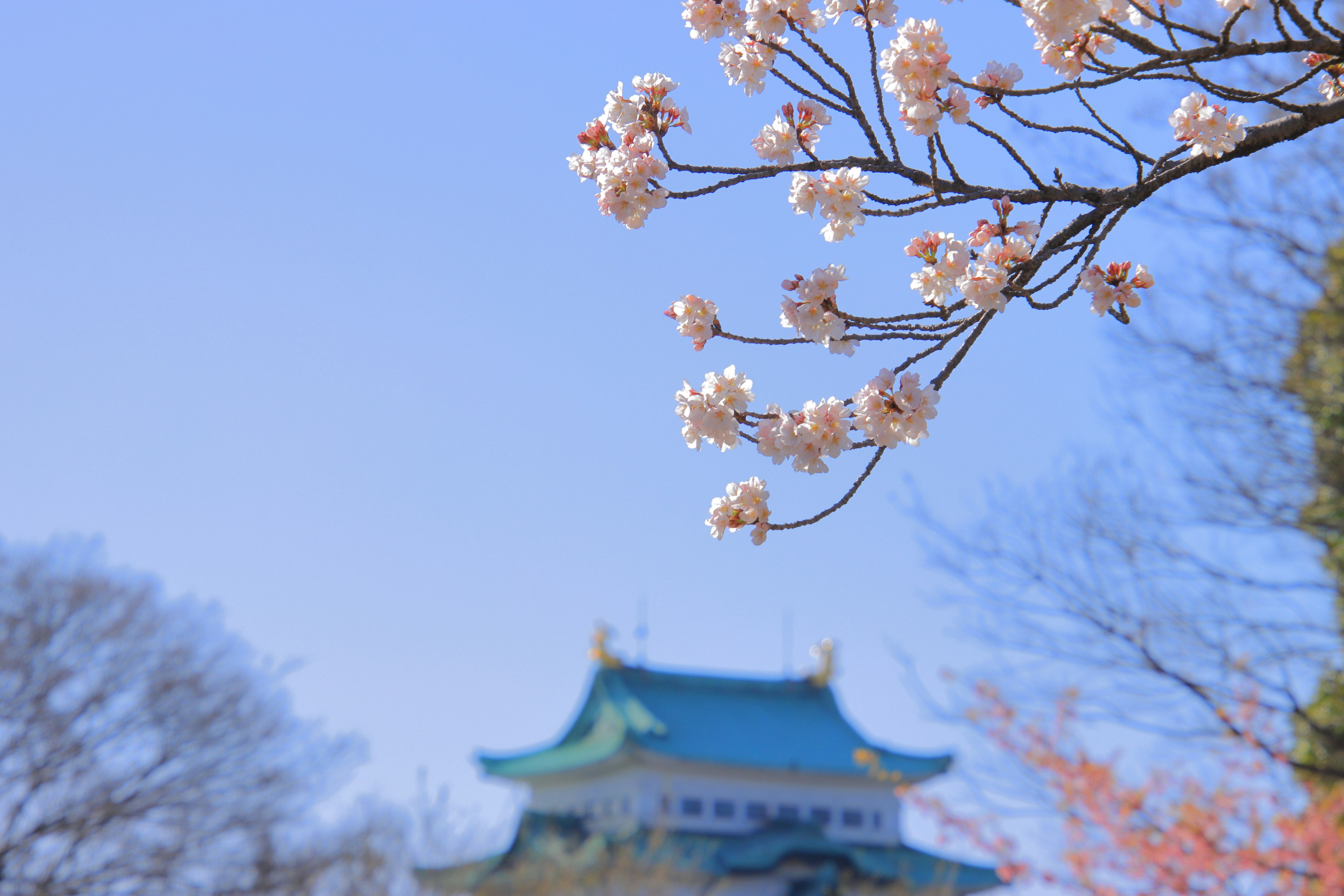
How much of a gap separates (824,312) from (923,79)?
26.0 inches

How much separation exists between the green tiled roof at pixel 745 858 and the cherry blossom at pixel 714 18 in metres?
18.5

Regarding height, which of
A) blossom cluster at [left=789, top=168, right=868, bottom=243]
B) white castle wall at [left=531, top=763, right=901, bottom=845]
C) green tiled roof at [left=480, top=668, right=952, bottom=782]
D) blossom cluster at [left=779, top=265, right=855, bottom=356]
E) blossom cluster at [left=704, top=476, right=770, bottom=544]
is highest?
blossom cluster at [left=789, top=168, right=868, bottom=243]

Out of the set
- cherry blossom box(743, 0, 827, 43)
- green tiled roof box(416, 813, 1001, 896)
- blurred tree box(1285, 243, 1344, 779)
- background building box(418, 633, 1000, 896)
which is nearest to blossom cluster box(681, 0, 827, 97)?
cherry blossom box(743, 0, 827, 43)

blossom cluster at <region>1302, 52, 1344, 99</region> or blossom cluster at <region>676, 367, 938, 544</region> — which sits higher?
blossom cluster at <region>1302, 52, 1344, 99</region>

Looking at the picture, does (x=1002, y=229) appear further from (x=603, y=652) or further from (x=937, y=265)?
(x=603, y=652)

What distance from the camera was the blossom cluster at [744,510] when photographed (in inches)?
153

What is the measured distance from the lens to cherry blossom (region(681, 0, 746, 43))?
394 centimetres

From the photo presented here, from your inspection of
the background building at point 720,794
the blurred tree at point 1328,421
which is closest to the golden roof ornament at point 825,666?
the background building at point 720,794

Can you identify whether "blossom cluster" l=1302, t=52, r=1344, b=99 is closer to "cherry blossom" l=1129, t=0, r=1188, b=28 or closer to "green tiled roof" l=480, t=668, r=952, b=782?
"cherry blossom" l=1129, t=0, r=1188, b=28

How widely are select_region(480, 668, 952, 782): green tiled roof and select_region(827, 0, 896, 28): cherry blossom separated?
72.2 feet

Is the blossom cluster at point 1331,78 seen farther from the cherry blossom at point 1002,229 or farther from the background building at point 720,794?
the background building at point 720,794

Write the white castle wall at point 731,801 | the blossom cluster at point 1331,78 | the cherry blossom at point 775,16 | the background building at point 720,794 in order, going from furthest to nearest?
the white castle wall at point 731,801 → the background building at point 720,794 → the blossom cluster at point 1331,78 → the cherry blossom at point 775,16

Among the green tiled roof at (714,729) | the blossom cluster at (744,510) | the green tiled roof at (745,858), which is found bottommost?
the green tiled roof at (745,858)

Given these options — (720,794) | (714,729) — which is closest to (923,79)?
(720,794)
